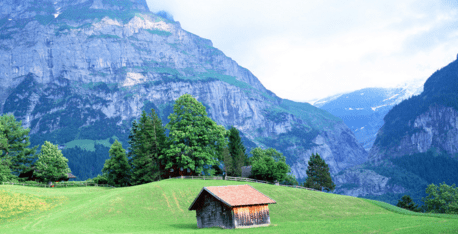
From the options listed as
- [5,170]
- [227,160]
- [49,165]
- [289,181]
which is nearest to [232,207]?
[227,160]

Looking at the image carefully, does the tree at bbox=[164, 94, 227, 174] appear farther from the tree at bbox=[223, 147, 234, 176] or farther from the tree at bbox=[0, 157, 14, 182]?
the tree at bbox=[0, 157, 14, 182]

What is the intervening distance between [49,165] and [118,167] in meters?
16.4

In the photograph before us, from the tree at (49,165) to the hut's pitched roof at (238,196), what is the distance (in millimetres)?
50689

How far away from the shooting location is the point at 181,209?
172 feet

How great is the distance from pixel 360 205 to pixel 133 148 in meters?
49.8

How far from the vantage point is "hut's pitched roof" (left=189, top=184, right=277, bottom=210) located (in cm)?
3853

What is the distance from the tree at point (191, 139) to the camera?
232ft

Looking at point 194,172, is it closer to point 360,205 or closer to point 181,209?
point 181,209

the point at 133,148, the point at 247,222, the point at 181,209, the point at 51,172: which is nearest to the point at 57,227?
the point at 181,209

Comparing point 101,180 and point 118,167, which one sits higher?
point 118,167

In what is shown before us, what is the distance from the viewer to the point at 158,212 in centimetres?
5025

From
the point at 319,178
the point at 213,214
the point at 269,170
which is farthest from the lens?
the point at 319,178

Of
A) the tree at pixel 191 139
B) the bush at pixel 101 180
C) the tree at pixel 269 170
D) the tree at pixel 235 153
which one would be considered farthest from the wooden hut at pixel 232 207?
the bush at pixel 101 180

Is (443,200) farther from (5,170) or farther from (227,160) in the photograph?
(5,170)
